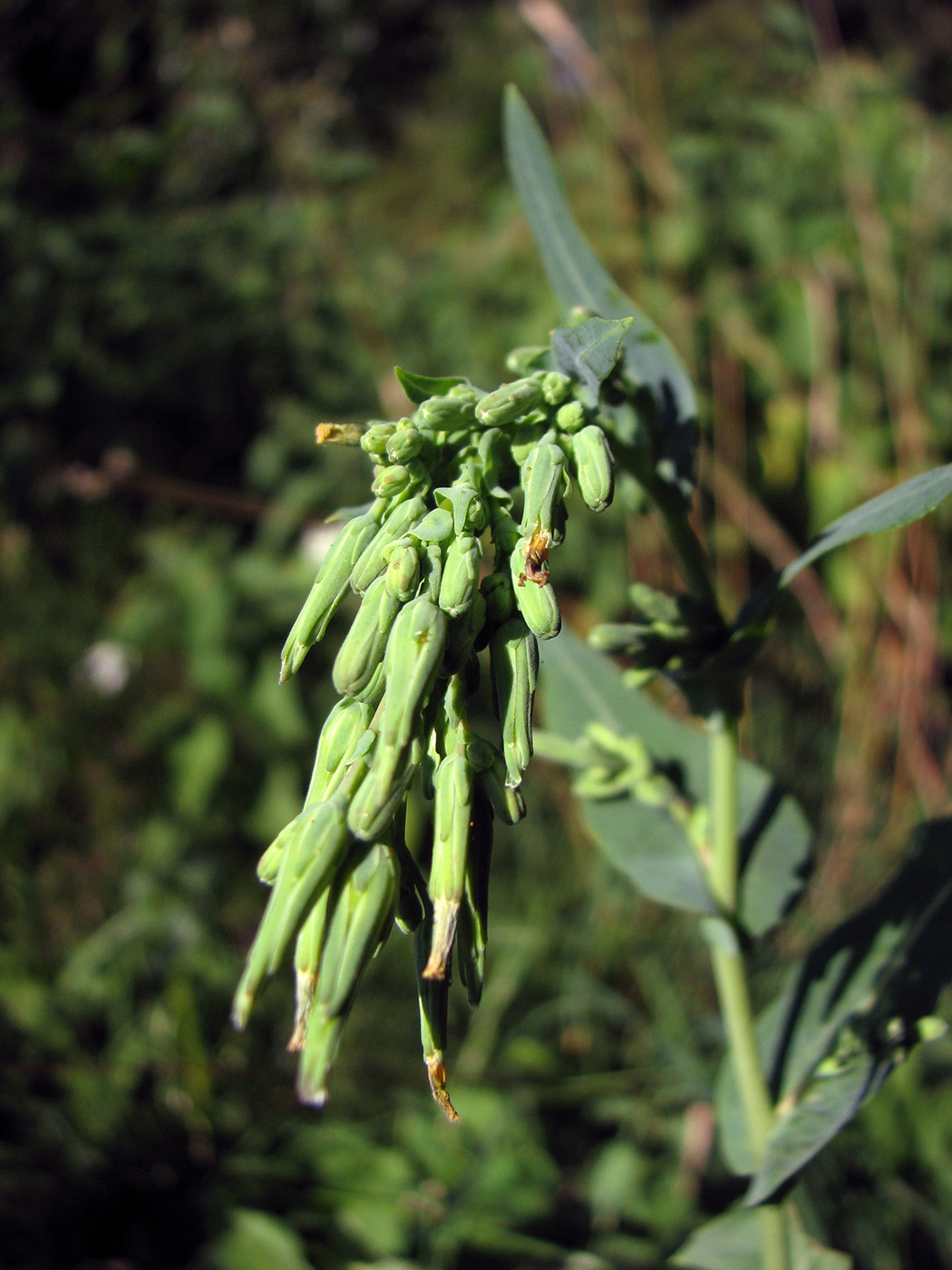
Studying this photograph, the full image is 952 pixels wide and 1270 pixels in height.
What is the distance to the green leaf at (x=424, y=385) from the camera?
90cm

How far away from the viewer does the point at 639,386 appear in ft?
3.64

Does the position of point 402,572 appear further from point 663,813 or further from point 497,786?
point 663,813

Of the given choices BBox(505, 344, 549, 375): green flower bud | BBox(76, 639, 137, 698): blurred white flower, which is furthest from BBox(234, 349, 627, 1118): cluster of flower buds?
BBox(76, 639, 137, 698): blurred white flower


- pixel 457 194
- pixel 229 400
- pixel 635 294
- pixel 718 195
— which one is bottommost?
pixel 635 294

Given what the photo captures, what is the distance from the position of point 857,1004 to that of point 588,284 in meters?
1.13

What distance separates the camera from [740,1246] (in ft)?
4.62

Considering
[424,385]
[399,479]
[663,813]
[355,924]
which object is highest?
[424,385]

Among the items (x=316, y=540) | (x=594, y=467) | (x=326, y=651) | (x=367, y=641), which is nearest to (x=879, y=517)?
(x=594, y=467)

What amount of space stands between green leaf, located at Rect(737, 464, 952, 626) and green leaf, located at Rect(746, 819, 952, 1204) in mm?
488

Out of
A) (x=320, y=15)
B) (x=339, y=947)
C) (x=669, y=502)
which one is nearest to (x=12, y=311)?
(x=669, y=502)

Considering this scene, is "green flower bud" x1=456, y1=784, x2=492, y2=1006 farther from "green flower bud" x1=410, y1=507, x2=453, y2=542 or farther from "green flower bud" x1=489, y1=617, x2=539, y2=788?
"green flower bud" x1=410, y1=507, x2=453, y2=542

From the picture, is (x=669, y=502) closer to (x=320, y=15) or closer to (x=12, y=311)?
(x=12, y=311)

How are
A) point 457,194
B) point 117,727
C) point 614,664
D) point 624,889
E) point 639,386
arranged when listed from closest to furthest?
point 639,386
point 614,664
point 624,889
point 117,727
point 457,194

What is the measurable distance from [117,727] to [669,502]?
250cm
